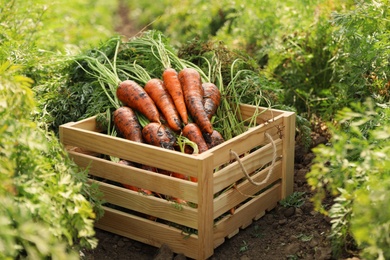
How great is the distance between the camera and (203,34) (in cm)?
748

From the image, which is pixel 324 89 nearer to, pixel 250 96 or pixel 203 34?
pixel 250 96

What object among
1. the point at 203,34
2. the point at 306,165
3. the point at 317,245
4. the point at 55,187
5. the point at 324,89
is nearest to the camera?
the point at 55,187

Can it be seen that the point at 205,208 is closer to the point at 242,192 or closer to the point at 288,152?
the point at 242,192

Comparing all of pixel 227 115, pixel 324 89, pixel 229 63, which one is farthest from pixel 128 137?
pixel 324 89

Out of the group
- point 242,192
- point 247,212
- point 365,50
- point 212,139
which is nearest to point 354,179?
point 242,192

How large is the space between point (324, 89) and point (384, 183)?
243 cm

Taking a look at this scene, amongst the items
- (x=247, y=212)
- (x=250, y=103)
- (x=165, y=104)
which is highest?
(x=165, y=104)

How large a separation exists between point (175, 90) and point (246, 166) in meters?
0.68

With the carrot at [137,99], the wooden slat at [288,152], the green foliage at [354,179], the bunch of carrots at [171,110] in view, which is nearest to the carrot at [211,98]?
the bunch of carrots at [171,110]

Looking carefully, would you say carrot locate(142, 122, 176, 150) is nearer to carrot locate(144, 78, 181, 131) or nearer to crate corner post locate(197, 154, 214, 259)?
carrot locate(144, 78, 181, 131)

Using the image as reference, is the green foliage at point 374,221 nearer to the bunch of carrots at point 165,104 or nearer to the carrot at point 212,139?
the bunch of carrots at point 165,104

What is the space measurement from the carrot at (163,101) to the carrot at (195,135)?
99 mm

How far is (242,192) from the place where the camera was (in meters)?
3.82

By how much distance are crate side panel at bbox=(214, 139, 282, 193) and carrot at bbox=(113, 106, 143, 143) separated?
598 mm
